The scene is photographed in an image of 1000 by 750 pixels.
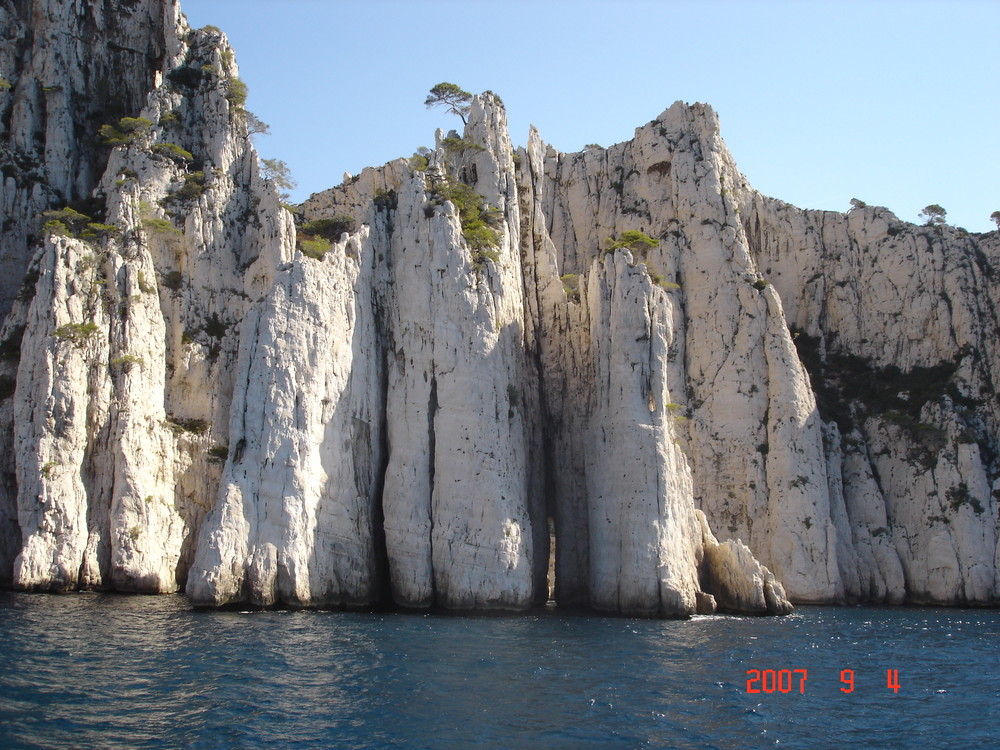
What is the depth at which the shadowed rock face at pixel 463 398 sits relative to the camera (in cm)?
3981

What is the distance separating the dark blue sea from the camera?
64.7ft

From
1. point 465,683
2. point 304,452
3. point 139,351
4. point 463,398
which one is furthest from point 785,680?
point 139,351

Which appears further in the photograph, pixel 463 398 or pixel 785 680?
pixel 463 398

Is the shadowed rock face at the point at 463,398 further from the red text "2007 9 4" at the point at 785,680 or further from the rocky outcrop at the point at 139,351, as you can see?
the red text "2007 9 4" at the point at 785,680

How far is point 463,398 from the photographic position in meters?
41.8

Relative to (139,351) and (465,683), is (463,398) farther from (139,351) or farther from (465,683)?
(465,683)

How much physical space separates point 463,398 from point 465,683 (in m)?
19.0

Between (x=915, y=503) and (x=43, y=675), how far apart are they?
4970 centimetres

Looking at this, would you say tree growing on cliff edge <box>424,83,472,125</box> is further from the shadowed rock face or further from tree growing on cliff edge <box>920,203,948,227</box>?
tree growing on cliff edge <box>920,203,948,227</box>

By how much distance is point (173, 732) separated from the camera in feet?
62.3

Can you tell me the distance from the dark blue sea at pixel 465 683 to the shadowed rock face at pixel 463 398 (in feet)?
17.6

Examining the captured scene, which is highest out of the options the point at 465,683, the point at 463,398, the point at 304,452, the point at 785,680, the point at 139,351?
the point at 139,351

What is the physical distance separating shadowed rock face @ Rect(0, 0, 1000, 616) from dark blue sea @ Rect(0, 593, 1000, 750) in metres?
5.35

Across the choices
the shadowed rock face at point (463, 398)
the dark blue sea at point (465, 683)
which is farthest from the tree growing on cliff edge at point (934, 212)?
the dark blue sea at point (465, 683)
